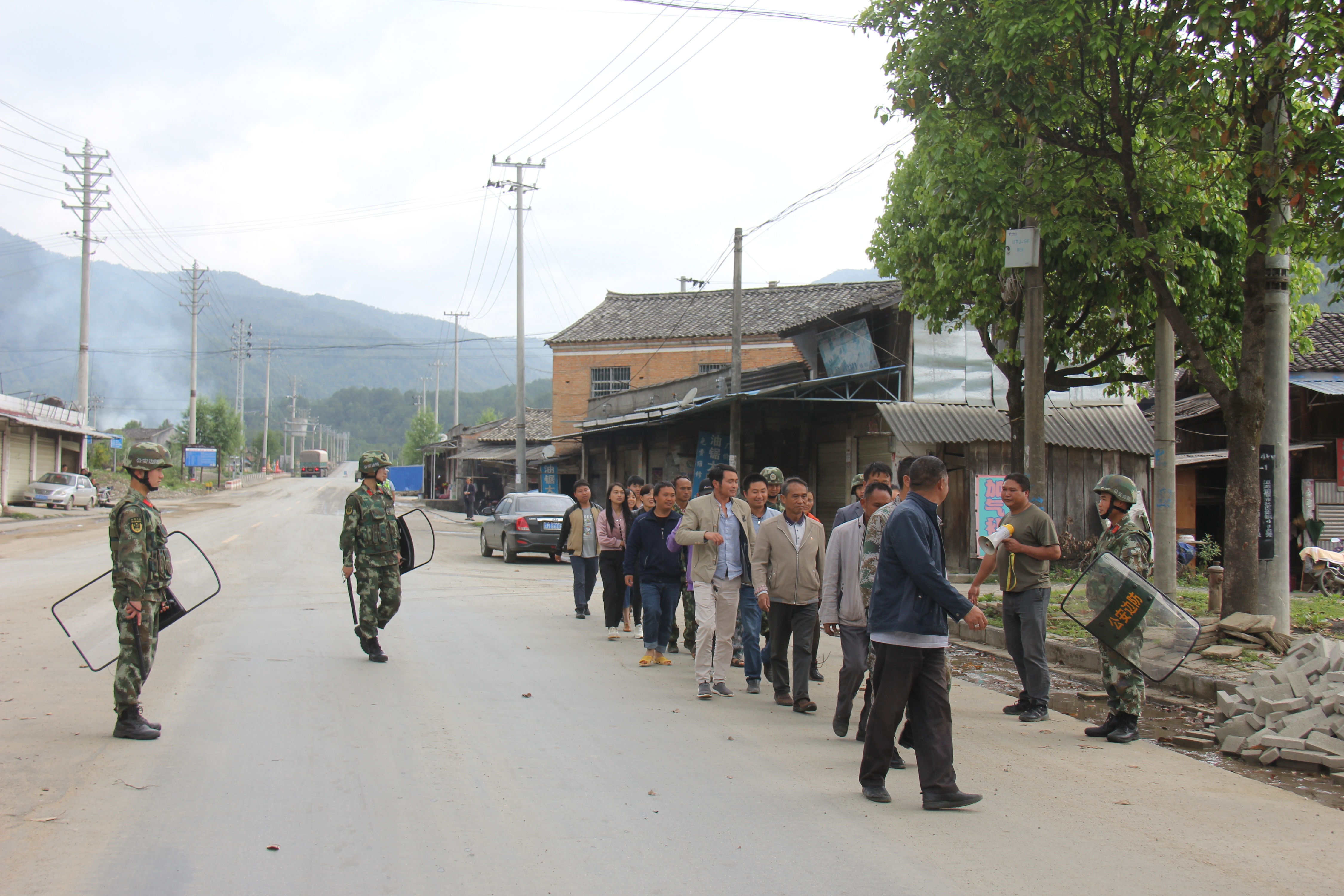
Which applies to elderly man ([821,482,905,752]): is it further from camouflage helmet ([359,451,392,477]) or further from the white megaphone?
camouflage helmet ([359,451,392,477])

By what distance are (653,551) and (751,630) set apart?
1.52 metres

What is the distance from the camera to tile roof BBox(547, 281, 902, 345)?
34656mm

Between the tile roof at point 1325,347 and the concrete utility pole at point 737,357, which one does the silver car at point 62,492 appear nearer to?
the concrete utility pole at point 737,357

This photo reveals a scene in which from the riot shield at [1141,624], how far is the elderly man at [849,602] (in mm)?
1445

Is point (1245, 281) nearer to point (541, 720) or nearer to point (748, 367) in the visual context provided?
point (541, 720)

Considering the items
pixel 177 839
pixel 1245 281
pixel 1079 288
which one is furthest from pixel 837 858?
pixel 1079 288

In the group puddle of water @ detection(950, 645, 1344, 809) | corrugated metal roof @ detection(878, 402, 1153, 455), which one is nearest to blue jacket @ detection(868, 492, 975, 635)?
puddle of water @ detection(950, 645, 1344, 809)

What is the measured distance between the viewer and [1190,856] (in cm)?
431

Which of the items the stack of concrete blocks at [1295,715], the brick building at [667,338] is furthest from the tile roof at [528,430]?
the stack of concrete blocks at [1295,715]

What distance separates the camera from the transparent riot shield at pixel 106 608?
632 centimetres

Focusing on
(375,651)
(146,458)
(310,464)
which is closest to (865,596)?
(375,651)

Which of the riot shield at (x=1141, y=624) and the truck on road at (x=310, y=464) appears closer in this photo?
the riot shield at (x=1141, y=624)

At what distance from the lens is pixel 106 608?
1158 cm

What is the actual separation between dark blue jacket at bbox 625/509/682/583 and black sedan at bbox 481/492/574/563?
406 inches
